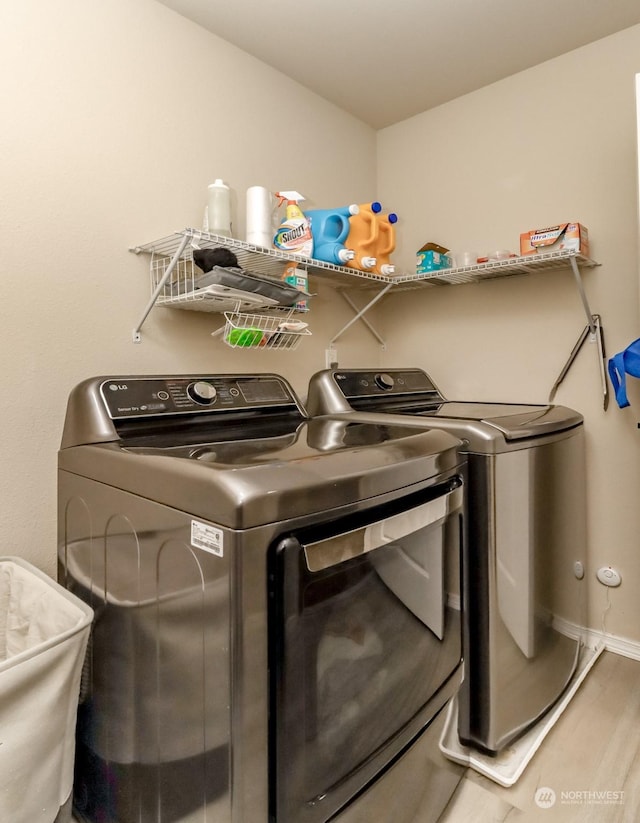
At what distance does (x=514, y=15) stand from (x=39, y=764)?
2.63m

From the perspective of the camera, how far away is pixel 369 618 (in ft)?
3.35

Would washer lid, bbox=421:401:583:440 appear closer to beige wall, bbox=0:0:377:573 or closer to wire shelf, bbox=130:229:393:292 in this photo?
wire shelf, bbox=130:229:393:292

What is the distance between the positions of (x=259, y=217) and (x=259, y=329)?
0.47 metres

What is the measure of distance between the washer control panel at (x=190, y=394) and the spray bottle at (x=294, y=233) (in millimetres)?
494

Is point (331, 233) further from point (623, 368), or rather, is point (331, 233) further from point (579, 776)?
point (579, 776)

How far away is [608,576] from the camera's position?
6.53 feet

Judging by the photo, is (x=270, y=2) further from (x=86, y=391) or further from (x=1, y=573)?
(x=1, y=573)

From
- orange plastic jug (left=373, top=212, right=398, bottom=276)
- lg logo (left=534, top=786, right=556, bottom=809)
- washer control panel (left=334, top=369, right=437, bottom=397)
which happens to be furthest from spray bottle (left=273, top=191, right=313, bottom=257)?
lg logo (left=534, top=786, right=556, bottom=809)

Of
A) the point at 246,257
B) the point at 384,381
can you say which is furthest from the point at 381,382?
the point at 246,257

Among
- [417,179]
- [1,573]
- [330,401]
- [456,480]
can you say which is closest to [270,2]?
[417,179]

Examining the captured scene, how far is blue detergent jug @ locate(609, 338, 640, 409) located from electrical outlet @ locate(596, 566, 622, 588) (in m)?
0.71

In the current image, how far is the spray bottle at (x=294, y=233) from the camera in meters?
1.84

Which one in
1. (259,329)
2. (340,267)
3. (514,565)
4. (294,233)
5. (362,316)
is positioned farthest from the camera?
(362,316)

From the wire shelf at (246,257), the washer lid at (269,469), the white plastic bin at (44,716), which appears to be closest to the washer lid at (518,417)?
the washer lid at (269,469)
